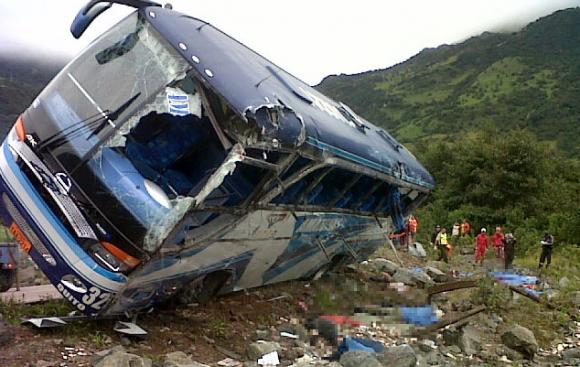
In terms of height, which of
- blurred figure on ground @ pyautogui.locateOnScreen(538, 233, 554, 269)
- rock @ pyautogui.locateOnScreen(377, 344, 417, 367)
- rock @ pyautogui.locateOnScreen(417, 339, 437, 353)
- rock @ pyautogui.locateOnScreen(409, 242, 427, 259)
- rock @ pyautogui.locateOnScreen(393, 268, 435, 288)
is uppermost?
rock @ pyautogui.locateOnScreen(377, 344, 417, 367)

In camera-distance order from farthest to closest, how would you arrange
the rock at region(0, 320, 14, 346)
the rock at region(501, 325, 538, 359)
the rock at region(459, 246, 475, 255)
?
the rock at region(459, 246, 475, 255) < the rock at region(501, 325, 538, 359) < the rock at region(0, 320, 14, 346)

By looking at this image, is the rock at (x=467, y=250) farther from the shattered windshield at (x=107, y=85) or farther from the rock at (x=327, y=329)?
the shattered windshield at (x=107, y=85)

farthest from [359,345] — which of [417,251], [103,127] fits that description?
→ [417,251]

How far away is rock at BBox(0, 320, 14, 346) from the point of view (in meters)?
4.55

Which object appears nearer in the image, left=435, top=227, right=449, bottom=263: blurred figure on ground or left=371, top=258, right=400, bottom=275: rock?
left=371, top=258, right=400, bottom=275: rock

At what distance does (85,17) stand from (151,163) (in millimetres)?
1280

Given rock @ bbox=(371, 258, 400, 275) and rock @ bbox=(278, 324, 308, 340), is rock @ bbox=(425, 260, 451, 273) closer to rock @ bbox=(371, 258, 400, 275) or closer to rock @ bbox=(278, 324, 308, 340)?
rock @ bbox=(371, 258, 400, 275)

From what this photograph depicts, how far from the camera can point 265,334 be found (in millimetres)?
5918

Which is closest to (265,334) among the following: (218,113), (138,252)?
(138,252)

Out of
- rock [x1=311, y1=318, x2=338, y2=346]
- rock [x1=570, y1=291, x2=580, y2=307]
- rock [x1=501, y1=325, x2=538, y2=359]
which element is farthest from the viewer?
rock [x1=570, y1=291, x2=580, y2=307]

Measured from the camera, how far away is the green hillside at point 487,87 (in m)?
62.3

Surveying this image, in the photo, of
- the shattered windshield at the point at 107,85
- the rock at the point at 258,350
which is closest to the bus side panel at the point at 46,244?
the shattered windshield at the point at 107,85

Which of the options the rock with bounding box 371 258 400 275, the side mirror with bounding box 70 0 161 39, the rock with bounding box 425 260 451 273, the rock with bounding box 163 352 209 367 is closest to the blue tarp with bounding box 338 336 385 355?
the rock with bounding box 163 352 209 367

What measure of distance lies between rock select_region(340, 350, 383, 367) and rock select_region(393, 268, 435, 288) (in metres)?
5.65
